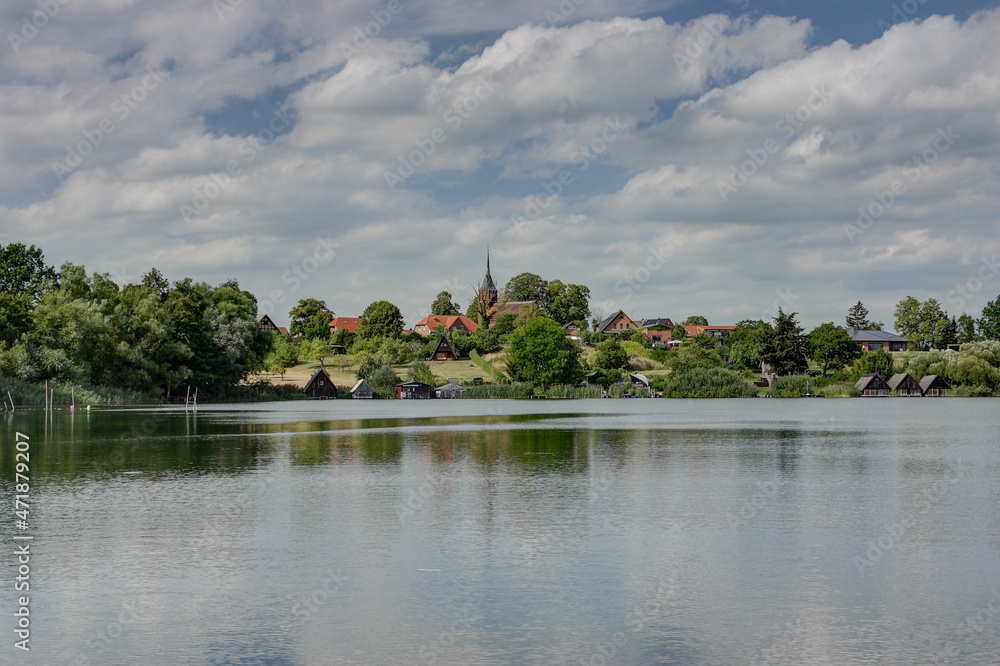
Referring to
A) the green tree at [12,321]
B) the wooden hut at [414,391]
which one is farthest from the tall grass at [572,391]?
the green tree at [12,321]

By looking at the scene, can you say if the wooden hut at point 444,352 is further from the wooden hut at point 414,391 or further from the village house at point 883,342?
the village house at point 883,342

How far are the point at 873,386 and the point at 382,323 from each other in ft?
277

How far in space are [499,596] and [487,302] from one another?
603ft

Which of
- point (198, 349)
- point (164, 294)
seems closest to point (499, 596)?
point (198, 349)

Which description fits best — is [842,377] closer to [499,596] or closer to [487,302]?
[487,302]

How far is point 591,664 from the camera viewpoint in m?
9.16

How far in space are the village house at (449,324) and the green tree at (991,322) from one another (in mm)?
94039

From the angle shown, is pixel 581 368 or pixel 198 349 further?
pixel 581 368

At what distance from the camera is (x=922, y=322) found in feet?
546

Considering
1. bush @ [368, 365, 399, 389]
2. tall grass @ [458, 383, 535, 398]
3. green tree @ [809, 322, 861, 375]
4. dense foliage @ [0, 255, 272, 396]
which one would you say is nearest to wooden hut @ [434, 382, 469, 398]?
tall grass @ [458, 383, 535, 398]

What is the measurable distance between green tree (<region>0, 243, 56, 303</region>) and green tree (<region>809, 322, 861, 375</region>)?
→ 11372cm

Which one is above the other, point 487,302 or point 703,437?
point 487,302

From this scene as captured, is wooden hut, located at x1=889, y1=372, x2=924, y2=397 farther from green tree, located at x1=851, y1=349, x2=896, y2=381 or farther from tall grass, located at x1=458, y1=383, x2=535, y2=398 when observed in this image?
tall grass, located at x1=458, y1=383, x2=535, y2=398

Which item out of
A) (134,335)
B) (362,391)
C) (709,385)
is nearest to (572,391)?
(709,385)
